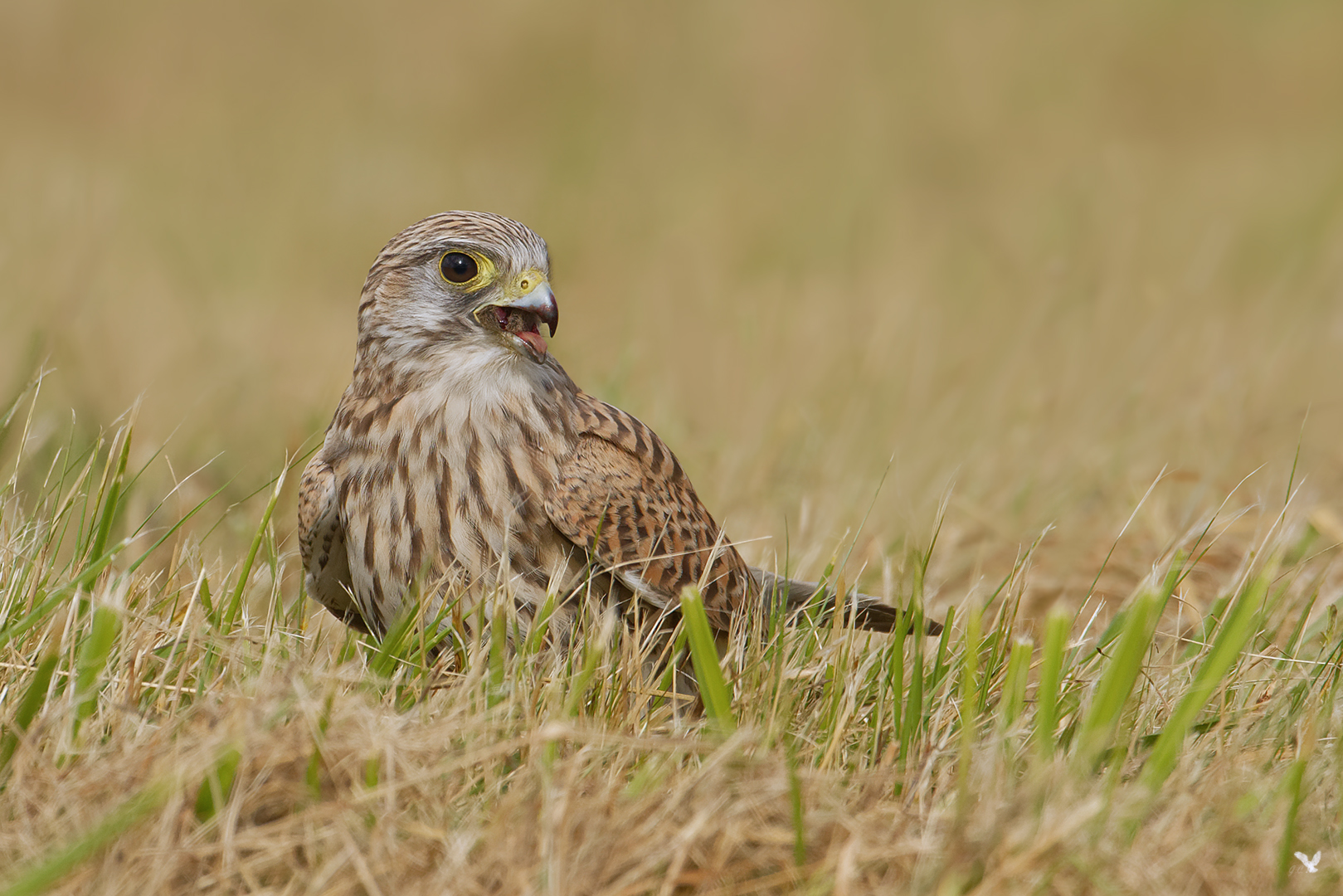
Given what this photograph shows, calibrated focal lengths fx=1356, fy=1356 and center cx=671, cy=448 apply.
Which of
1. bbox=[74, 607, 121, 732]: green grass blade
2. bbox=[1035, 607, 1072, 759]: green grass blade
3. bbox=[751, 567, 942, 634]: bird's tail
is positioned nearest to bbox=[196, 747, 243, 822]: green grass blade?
bbox=[74, 607, 121, 732]: green grass blade

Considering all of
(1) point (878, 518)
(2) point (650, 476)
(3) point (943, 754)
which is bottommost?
(1) point (878, 518)

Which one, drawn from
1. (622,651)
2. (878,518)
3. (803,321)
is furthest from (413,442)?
(803,321)

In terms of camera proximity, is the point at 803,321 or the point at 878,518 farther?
the point at 803,321

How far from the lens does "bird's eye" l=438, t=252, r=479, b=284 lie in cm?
343

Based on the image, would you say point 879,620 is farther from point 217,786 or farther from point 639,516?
point 217,786

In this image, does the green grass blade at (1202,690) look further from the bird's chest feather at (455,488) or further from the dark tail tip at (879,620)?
the bird's chest feather at (455,488)

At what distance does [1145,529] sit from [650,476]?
7.43 ft

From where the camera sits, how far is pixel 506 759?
2.37m

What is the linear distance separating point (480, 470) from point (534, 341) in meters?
0.35

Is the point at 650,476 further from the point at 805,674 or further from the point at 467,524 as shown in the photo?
the point at 805,674

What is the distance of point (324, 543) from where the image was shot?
347 centimetres

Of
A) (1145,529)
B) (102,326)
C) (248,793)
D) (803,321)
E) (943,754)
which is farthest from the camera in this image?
(803,321)

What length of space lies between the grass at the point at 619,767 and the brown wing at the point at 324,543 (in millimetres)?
566

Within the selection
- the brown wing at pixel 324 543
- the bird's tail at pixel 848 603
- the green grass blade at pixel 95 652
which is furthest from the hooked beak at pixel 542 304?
the green grass blade at pixel 95 652
